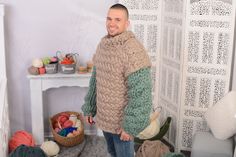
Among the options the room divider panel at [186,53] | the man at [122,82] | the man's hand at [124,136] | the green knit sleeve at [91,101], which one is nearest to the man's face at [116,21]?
the man at [122,82]

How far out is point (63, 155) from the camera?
113 inches

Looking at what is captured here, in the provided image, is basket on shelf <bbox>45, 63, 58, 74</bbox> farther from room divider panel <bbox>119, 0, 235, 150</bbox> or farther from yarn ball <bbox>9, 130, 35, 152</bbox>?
room divider panel <bbox>119, 0, 235, 150</bbox>

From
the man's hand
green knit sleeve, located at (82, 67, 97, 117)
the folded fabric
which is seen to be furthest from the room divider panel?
the man's hand

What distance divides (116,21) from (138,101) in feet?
1.25

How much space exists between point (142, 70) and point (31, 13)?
1.43 metres

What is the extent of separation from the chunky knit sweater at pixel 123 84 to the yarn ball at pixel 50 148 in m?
0.97

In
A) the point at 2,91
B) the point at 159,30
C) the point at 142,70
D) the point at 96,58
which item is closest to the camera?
the point at 142,70

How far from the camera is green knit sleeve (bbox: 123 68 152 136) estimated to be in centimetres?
181

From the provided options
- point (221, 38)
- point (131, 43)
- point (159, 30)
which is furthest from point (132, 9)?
point (131, 43)

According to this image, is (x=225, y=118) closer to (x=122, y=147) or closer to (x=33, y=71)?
(x=122, y=147)

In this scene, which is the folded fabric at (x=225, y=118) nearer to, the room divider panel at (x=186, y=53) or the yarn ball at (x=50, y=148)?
the room divider panel at (x=186, y=53)

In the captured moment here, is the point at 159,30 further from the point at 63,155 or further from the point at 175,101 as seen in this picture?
the point at 63,155

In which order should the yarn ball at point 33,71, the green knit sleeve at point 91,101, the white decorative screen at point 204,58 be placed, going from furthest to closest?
the yarn ball at point 33,71
the white decorative screen at point 204,58
the green knit sleeve at point 91,101

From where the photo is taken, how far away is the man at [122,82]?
1.82m
